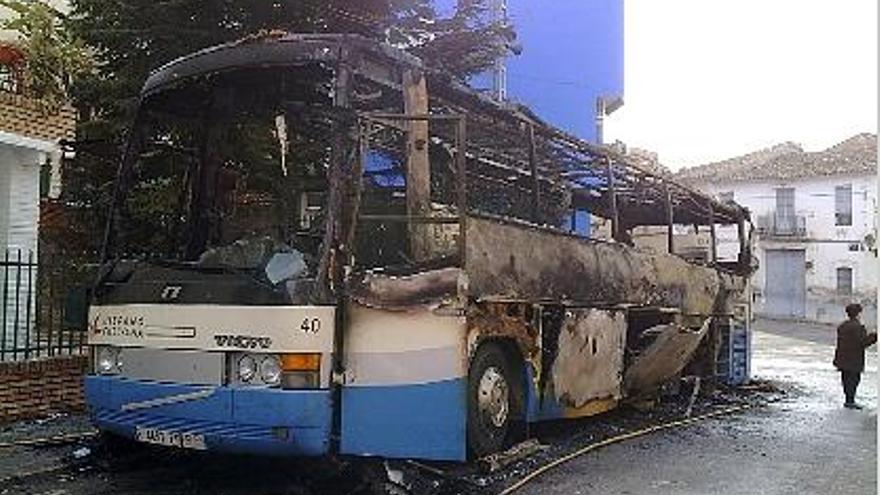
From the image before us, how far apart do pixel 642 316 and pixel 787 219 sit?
4268 centimetres

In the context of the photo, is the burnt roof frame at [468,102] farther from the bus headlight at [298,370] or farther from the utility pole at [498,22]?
the bus headlight at [298,370]

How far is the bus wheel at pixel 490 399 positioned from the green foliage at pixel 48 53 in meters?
6.07

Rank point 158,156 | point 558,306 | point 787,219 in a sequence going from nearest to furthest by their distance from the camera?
point 158,156 < point 558,306 < point 787,219

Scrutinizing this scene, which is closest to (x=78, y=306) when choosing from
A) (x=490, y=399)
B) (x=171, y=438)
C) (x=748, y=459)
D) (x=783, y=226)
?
(x=171, y=438)

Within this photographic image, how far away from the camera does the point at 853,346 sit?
1354cm

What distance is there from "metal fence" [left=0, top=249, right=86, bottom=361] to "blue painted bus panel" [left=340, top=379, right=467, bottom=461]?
12.7 feet

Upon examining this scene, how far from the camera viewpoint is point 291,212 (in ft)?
23.6

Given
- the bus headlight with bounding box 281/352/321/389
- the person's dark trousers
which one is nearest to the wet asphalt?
the bus headlight with bounding box 281/352/321/389

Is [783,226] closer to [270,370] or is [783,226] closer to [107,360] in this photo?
[107,360]

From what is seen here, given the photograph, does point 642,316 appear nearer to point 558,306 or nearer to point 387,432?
point 558,306

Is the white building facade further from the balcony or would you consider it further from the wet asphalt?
the wet asphalt

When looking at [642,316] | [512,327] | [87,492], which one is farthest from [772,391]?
[87,492]

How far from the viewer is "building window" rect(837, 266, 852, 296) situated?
48.2 metres

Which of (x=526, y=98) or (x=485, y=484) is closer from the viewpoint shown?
(x=485, y=484)
